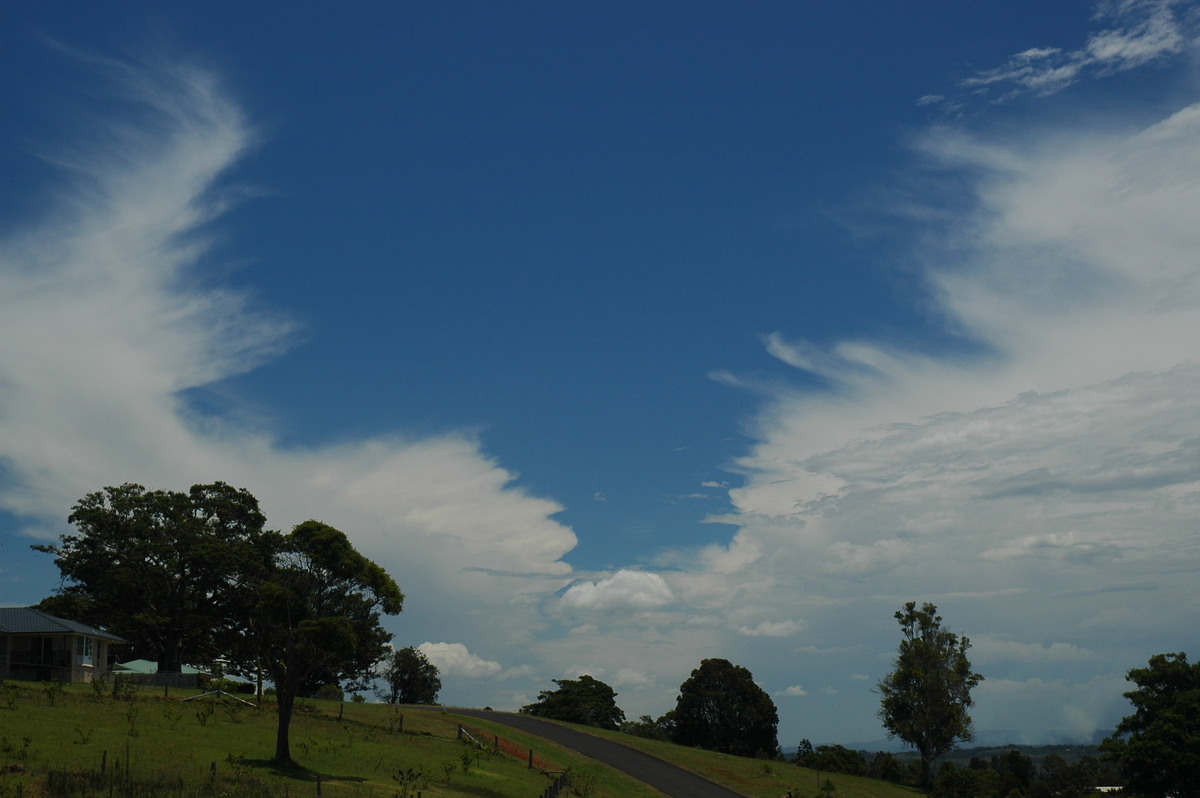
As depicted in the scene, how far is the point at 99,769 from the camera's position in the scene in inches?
1105

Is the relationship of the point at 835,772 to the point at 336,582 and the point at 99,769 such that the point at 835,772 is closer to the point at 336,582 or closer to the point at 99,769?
the point at 336,582

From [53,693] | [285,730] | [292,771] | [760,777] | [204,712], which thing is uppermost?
[53,693]

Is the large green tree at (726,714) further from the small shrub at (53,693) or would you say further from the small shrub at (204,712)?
the small shrub at (53,693)

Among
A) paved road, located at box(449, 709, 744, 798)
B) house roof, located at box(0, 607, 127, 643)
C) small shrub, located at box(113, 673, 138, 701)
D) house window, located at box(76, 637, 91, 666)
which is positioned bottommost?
paved road, located at box(449, 709, 744, 798)

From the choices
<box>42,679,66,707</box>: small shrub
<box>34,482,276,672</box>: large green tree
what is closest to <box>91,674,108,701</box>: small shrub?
<box>42,679,66,707</box>: small shrub

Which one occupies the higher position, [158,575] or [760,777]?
[158,575]

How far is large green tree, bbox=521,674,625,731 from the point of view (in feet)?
320

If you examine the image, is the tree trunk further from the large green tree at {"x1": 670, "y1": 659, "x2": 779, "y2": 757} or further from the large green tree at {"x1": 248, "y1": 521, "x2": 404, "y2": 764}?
the large green tree at {"x1": 670, "y1": 659, "x2": 779, "y2": 757}

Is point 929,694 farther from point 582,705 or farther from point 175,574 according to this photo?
point 175,574

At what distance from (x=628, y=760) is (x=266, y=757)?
1195 inches

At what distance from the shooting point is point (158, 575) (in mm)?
78000

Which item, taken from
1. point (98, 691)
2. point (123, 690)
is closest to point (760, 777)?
point (123, 690)

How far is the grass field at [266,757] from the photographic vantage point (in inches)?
1087

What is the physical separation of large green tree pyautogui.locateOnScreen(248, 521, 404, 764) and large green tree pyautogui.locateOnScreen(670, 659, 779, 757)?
5373cm
